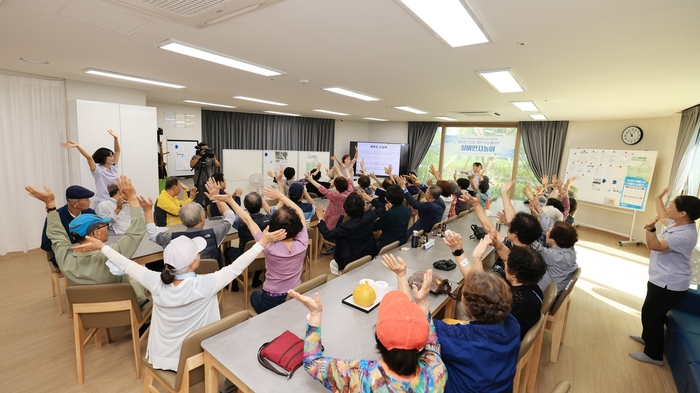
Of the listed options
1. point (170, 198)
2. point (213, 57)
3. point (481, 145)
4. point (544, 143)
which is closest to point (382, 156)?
point (481, 145)

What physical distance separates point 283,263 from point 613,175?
812 cm

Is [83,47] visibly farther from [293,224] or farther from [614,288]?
[614,288]

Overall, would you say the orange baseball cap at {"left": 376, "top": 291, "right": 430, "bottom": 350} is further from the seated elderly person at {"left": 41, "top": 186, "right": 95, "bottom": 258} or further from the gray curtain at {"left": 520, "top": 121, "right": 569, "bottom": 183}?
the gray curtain at {"left": 520, "top": 121, "right": 569, "bottom": 183}

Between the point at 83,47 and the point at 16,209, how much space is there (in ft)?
12.0

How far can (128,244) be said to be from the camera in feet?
7.43

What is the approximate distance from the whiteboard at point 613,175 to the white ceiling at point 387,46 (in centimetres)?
270

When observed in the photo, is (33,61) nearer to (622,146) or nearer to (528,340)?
(528,340)

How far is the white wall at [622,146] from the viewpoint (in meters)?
6.65

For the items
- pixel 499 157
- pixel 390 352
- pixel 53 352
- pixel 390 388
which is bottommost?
pixel 53 352

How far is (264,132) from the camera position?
948cm

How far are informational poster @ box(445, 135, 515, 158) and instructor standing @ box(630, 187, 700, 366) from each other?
6.88 m

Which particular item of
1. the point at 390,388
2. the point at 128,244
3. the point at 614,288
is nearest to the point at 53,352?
the point at 128,244

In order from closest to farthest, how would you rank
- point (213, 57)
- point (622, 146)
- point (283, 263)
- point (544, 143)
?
1. point (283, 263)
2. point (213, 57)
3. point (622, 146)
4. point (544, 143)

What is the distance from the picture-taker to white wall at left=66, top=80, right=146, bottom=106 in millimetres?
4945
